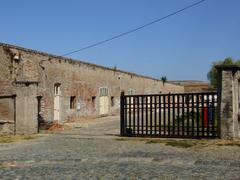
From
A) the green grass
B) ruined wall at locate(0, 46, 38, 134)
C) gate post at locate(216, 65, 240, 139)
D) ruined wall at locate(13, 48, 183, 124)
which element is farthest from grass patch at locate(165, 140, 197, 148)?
ruined wall at locate(13, 48, 183, 124)

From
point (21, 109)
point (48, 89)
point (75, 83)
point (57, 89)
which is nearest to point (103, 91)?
point (75, 83)

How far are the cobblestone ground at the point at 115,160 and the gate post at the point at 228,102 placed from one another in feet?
5.59

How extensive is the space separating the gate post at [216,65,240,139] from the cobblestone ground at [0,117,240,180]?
1.71 metres

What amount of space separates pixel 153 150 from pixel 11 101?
8.62 m

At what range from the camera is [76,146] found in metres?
14.7

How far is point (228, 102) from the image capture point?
50.1 ft

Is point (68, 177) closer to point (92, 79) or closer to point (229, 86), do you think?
point (229, 86)

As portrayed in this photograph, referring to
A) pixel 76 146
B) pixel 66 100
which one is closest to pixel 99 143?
pixel 76 146

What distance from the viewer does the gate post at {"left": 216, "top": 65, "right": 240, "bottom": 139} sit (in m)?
15.2

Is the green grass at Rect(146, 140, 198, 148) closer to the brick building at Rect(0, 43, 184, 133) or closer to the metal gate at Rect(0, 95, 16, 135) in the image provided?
the brick building at Rect(0, 43, 184, 133)

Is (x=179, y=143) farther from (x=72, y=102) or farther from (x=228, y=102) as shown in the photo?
(x=72, y=102)

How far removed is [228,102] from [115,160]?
572 centimetres

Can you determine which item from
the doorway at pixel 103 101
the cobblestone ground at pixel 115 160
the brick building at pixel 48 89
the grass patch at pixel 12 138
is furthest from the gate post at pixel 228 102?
the doorway at pixel 103 101

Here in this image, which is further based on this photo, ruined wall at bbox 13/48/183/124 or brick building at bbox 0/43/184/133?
ruined wall at bbox 13/48/183/124
